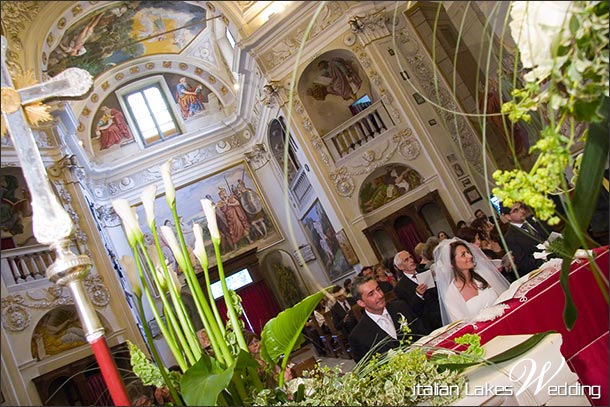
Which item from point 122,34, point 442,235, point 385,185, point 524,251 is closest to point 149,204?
point 524,251

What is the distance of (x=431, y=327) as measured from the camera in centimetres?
492

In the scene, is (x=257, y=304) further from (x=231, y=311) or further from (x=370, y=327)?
(x=231, y=311)

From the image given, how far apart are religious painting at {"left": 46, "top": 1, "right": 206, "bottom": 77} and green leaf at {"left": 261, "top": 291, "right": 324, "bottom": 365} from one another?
3.77 metres

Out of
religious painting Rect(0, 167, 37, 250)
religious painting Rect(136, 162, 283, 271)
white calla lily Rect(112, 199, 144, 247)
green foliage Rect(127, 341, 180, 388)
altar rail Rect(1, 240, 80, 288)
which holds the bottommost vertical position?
green foliage Rect(127, 341, 180, 388)

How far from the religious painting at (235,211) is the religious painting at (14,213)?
5.24 m

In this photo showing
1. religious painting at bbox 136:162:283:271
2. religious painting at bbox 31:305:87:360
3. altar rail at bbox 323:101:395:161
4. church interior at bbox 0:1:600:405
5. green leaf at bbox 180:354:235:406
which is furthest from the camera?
religious painting at bbox 136:162:283:271

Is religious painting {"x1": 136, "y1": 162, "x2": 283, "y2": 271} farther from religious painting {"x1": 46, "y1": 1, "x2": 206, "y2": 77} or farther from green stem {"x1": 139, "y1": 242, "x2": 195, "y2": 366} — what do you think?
green stem {"x1": 139, "y1": 242, "x2": 195, "y2": 366}

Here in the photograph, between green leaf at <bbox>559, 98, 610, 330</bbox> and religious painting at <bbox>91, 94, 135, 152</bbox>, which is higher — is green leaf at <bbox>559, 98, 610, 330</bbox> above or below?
below

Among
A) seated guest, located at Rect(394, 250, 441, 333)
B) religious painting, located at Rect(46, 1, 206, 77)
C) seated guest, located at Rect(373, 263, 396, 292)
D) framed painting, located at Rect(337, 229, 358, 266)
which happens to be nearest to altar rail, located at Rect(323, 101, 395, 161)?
framed painting, located at Rect(337, 229, 358, 266)

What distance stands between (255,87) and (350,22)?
1561mm

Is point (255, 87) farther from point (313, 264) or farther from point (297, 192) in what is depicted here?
point (313, 264)

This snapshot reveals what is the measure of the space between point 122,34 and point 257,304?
378cm

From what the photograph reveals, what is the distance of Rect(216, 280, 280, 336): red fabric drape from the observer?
24.7ft

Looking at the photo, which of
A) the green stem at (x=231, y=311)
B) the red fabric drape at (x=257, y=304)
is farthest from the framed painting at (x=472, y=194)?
the green stem at (x=231, y=311)
